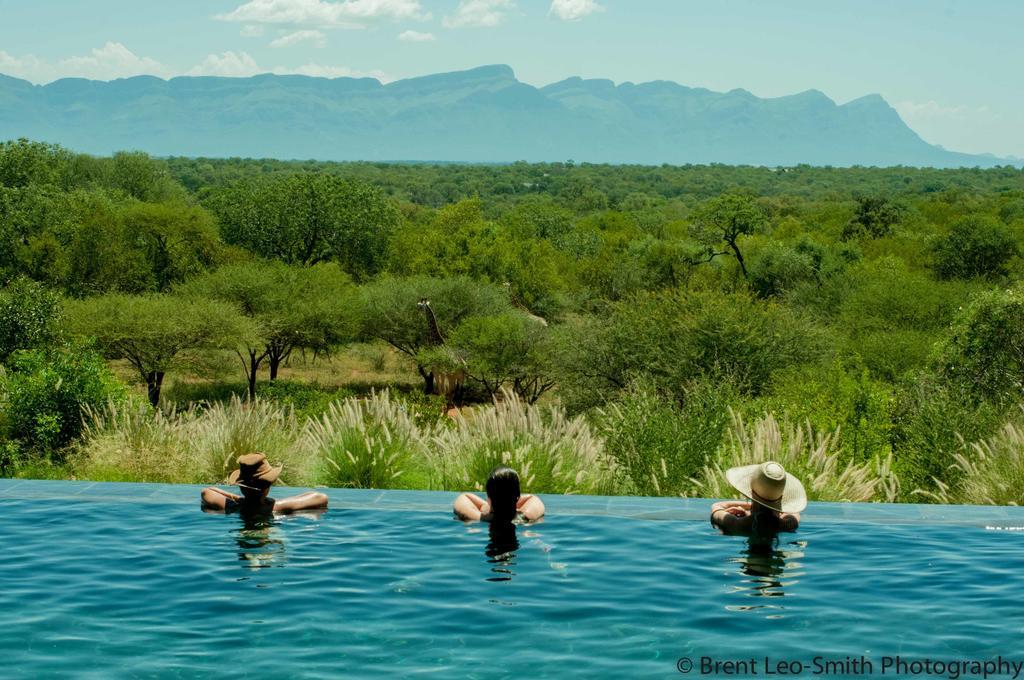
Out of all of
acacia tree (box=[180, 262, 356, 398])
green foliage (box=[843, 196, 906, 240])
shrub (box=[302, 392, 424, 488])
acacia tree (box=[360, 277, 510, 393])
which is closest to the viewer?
shrub (box=[302, 392, 424, 488])

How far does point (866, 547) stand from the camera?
9.51 metres

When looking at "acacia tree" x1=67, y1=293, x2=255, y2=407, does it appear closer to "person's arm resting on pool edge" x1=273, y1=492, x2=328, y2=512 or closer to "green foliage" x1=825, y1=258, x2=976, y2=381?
"green foliage" x1=825, y1=258, x2=976, y2=381

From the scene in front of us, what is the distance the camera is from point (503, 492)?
9.84 meters

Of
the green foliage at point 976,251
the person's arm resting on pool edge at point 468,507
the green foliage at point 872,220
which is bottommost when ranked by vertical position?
the person's arm resting on pool edge at point 468,507

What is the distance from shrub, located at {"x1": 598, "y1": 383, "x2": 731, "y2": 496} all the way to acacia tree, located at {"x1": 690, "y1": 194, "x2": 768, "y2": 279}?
53665 mm

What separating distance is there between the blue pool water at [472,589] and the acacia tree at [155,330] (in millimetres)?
33006

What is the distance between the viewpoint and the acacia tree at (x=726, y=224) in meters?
66.9

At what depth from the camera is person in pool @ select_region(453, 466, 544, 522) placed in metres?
9.82

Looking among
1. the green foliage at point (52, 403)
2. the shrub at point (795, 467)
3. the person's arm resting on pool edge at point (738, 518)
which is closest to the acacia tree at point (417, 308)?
the green foliage at point (52, 403)

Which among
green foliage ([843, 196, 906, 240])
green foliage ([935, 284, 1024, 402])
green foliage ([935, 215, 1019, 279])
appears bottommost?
green foliage ([935, 284, 1024, 402])

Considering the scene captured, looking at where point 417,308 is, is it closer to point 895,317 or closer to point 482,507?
point 895,317

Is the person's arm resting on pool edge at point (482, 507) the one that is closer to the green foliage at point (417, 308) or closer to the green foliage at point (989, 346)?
the green foliage at point (989, 346)

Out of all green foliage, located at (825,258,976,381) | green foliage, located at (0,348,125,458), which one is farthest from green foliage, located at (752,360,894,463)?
green foliage, located at (825,258,976,381)

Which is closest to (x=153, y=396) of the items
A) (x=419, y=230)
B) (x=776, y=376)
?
(x=776, y=376)
